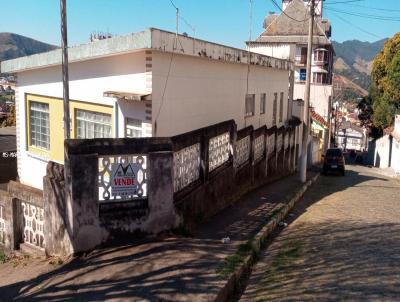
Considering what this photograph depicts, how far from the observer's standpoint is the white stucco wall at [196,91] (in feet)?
30.6

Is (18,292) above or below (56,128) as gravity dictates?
below

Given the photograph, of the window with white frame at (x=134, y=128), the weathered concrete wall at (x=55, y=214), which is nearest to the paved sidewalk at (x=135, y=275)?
the weathered concrete wall at (x=55, y=214)

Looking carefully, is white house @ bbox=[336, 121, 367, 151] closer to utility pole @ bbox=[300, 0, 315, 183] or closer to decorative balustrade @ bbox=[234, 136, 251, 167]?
utility pole @ bbox=[300, 0, 315, 183]

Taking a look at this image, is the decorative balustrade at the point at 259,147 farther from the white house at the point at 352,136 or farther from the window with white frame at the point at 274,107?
the white house at the point at 352,136

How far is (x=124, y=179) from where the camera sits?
21.6 ft

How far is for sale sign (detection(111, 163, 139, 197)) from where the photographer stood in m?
6.53

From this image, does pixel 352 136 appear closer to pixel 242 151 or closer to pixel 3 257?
pixel 242 151

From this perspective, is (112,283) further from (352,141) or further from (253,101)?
(352,141)

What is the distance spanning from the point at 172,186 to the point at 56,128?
662cm

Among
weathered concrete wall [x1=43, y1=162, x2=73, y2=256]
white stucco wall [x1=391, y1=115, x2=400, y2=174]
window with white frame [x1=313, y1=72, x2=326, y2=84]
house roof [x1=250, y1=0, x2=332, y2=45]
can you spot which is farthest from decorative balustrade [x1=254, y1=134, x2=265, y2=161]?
window with white frame [x1=313, y1=72, x2=326, y2=84]

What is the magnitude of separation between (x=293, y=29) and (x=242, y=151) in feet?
137

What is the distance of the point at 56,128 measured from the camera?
1235 cm

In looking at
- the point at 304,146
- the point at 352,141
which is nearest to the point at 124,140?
the point at 304,146

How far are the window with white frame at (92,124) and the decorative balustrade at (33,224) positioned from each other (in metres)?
3.84
